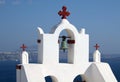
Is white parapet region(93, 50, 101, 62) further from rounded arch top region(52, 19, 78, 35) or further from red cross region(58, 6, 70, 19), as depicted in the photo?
red cross region(58, 6, 70, 19)

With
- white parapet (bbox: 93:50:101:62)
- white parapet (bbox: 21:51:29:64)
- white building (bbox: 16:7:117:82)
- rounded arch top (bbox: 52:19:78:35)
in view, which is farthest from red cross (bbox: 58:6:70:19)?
white parapet (bbox: 93:50:101:62)

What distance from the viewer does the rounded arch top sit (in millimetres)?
14281

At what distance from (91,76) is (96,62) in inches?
28.3

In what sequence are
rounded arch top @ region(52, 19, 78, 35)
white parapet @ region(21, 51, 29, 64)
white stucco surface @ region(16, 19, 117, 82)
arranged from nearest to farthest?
white stucco surface @ region(16, 19, 117, 82) < white parapet @ region(21, 51, 29, 64) < rounded arch top @ region(52, 19, 78, 35)

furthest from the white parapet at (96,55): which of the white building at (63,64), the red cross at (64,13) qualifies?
the red cross at (64,13)

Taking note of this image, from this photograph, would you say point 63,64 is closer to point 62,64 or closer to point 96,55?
point 62,64

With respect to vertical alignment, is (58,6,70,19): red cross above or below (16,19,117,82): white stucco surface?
above

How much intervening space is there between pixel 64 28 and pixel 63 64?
1587mm

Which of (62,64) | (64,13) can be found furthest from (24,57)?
(64,13)

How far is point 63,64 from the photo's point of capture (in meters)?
14.4

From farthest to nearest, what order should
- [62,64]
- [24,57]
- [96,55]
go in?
1. [96,55]
2. [62,64]
3. [24,57]

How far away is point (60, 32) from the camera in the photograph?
47.3 ft

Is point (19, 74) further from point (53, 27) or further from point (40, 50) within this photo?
point (53, 27)

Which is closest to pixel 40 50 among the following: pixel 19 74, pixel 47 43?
pixel 47 43
